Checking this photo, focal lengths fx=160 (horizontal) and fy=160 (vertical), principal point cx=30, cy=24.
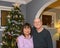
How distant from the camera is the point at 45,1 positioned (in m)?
5.12

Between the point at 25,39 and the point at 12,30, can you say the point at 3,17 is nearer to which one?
the point at 12,30

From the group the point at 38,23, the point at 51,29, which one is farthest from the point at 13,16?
the point at 38,23

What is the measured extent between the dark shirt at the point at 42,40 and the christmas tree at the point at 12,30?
3053mm

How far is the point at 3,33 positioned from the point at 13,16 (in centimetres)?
75

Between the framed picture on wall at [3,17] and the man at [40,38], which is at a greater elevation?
the framed picture on wall at [3,17]

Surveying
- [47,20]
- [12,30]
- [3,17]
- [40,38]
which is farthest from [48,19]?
[40,38]

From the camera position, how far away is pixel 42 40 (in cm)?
245

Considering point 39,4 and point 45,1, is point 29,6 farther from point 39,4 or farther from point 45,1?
point 45,1

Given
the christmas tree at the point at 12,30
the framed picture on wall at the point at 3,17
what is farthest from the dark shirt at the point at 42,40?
the framed picture on wall at the point at 3,17

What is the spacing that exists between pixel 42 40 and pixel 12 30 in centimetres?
313

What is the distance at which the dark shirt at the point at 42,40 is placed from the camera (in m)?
2.44

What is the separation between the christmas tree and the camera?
215 inches

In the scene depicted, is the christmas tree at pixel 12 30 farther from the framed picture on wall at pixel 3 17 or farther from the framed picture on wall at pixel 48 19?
the framed picture on wall at pixel 48 19

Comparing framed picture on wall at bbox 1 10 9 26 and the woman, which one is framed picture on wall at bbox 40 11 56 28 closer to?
framed picture on wall at bbox 1 10 9 26
